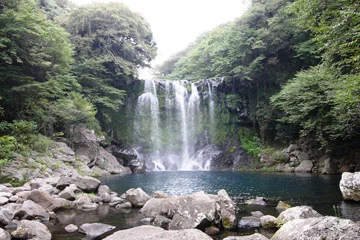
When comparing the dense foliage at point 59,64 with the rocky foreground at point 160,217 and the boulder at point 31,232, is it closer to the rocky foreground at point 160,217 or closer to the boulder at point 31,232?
the rocky foreground at point 160,217

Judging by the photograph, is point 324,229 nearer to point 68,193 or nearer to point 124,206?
point 124,206

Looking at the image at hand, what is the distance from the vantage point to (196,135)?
3312cm

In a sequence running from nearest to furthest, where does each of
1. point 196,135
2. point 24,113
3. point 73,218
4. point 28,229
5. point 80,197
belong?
point 28,229 < point 73,218 < point 80,197 < point 24,113 < point 196,135

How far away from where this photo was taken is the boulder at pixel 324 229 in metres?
4.16

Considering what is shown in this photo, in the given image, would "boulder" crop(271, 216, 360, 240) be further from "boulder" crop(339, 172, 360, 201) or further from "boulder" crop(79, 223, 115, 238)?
"boulder" crop(339, 172, 360, 201)

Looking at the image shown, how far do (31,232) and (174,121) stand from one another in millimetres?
27384

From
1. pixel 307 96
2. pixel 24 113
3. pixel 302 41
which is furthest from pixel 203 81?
pixel 24 113

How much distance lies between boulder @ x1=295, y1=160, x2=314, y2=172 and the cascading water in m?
10.2

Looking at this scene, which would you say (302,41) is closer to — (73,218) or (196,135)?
(196,135)

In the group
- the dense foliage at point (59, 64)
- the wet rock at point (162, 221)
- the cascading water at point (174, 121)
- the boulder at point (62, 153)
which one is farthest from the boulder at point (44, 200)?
the cascading water at point (174, 121)

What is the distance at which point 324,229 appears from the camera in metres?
4.43

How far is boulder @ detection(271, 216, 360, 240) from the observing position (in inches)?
164

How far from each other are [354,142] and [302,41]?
419 inches

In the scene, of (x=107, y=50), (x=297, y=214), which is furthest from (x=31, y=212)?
(x=107, y=50)
